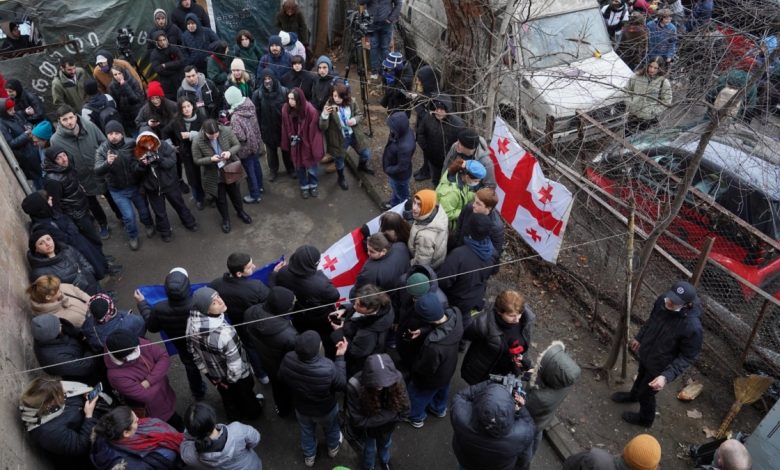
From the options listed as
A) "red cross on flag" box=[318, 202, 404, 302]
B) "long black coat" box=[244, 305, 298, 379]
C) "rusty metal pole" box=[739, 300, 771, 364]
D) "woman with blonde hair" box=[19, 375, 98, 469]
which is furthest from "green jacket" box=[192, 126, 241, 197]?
"rusty metal pole" box=[739, 300, 771, 364]

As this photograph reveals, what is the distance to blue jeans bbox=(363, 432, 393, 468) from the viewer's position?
4809mm

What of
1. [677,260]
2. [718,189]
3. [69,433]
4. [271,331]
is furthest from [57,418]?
[718,189]

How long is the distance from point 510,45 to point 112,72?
19.0 feet

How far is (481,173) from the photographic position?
6.12m

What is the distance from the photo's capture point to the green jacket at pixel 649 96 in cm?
558

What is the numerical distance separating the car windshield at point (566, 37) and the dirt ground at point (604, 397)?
431cm

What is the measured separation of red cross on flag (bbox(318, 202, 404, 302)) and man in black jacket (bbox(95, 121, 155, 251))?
284 cm

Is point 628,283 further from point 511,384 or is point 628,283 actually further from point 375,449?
point 375,449

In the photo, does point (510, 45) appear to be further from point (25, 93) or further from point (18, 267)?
point (25, 93)

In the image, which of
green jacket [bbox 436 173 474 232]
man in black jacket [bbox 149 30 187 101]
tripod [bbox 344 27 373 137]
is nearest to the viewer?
green jacket [bbox 436 173 474 232]

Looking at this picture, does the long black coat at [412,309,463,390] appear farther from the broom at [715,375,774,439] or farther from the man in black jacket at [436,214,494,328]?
the broom at [715,375,774,439]

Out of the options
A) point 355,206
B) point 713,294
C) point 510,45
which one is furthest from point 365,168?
point 713,294

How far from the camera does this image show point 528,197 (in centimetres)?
631

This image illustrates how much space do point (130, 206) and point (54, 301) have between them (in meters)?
2.59
